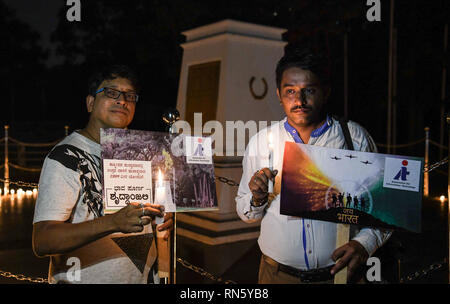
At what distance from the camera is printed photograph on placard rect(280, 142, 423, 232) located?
7.13 ft

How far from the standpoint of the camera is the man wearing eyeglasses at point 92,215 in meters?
2.03

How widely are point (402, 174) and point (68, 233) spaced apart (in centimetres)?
177

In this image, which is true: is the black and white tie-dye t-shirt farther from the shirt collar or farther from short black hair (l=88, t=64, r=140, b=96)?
the shirt collar

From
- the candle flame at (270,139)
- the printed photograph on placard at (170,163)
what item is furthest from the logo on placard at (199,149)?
the candle flame at (270,139)

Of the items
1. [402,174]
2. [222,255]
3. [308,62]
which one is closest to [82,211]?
[308,62]

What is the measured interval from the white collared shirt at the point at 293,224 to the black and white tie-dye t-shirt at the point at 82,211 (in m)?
0.75

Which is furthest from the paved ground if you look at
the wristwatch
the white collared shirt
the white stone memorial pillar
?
the wristwatch

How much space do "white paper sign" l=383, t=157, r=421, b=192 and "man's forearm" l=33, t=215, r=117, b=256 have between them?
1479 millimetres

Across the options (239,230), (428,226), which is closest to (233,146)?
(239,230)

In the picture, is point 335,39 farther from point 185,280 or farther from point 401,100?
point 185,280

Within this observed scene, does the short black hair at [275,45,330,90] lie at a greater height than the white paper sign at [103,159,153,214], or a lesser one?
greater

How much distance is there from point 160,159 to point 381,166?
1252mm

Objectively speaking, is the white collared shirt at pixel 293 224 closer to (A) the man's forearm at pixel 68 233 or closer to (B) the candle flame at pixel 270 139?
(B) the candle flame at pixel 270 139

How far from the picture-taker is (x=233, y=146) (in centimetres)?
750
